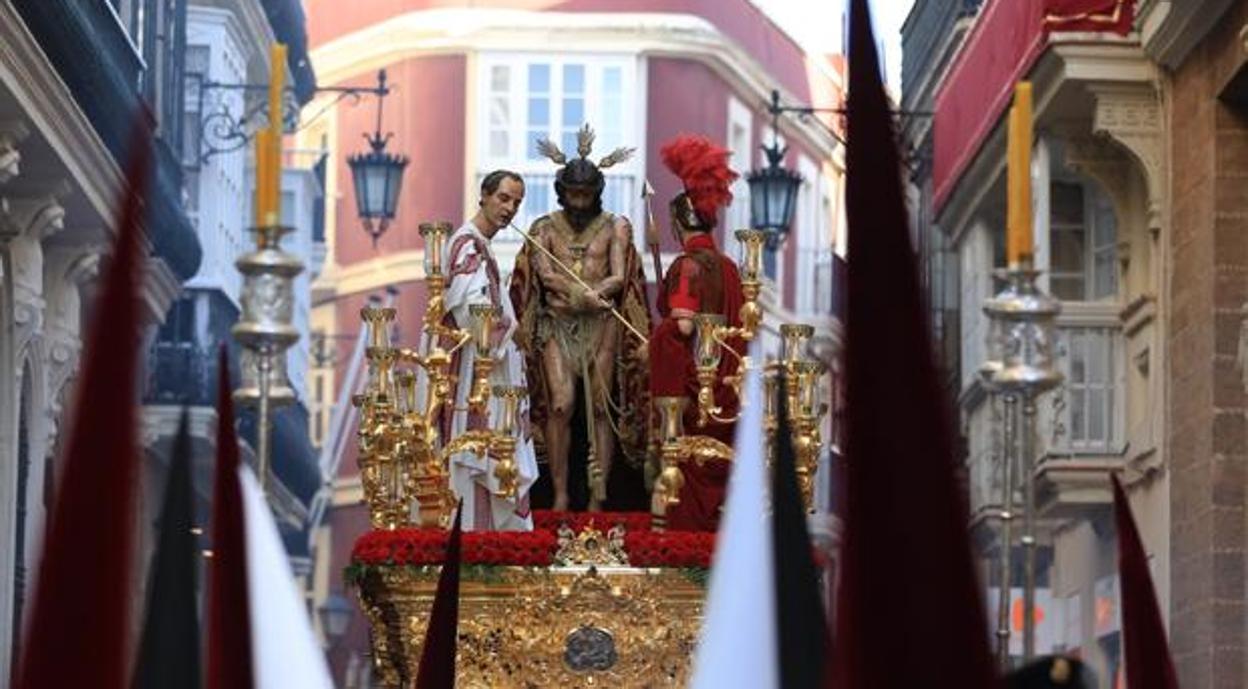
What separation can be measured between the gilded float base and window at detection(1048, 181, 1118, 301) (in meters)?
14.7

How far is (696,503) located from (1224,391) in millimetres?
8301

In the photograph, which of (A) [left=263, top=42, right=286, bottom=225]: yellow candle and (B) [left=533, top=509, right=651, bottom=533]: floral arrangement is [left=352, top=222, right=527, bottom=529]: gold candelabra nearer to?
(B) [left=533, top=509, right=651, bottom=533]: floral arrangement

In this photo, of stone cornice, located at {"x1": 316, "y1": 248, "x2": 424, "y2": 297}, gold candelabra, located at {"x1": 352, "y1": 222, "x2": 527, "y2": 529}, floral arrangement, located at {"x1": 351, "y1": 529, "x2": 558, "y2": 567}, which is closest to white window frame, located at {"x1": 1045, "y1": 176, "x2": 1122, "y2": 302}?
gold candelabra, located at {"x1": 352, "y1": 222, "x2": 527, "y2": 529}

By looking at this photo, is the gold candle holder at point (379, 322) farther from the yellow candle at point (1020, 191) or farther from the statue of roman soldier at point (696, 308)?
the yellow candle at point (1020, 191)

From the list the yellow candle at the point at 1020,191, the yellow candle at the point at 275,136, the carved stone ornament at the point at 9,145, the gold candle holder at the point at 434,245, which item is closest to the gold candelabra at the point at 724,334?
the gold candle holder at the point at 434,245

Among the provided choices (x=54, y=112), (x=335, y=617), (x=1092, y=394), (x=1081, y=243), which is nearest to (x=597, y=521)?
(x=54, y=112)

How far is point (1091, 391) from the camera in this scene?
31.0 m

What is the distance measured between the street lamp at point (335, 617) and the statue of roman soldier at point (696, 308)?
4293 cm

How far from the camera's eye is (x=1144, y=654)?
33.6 ft

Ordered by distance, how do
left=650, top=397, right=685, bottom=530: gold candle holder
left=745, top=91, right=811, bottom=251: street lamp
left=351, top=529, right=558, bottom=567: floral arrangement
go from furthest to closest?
1. left=745, top=91, right=811, bottom=251: street lamp
2. left=650, top=397, right=685, bottom=530: gold candle holder
3. left=351, top=529, right=558, bottom=567: floral arrangement

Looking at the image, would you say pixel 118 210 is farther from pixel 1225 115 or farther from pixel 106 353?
pixel 1225 115

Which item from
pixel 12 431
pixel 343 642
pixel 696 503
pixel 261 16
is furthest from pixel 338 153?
pixel 696 503

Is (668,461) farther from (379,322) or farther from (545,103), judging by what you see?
(545,103)

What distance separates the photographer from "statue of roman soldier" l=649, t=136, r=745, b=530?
1820 centimetres
